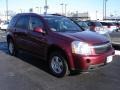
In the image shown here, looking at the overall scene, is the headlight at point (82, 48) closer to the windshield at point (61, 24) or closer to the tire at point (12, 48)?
the windshield at point (61, 24)

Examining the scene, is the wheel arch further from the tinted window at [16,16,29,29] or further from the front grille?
the tinted window at [16,16,29,29]

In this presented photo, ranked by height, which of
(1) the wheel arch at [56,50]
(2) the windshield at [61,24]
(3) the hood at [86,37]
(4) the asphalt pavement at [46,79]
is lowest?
(4) the asphalt pavement at [46,79]

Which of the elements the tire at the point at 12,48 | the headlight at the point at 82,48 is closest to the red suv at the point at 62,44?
the headlight at the point at 82,48

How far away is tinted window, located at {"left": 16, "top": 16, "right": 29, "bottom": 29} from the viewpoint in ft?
31.3

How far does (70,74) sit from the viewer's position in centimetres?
785

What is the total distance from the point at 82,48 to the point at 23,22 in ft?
11.3

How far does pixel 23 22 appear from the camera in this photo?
9.85m

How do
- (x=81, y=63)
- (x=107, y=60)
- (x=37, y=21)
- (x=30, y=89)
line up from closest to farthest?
1. (x=30, y=89)
2. (x=81, y=63)
3. (x=107, y=60)
4. (x=37, y=21)

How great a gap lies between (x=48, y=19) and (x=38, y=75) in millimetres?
1834

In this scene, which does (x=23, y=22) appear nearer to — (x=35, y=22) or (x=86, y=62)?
(x=35, y=22)

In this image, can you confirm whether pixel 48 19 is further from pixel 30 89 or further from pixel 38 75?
pixel 30 89

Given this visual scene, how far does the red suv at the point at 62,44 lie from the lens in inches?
280

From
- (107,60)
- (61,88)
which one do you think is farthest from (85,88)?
(107,60)

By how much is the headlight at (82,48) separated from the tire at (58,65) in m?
0.48
